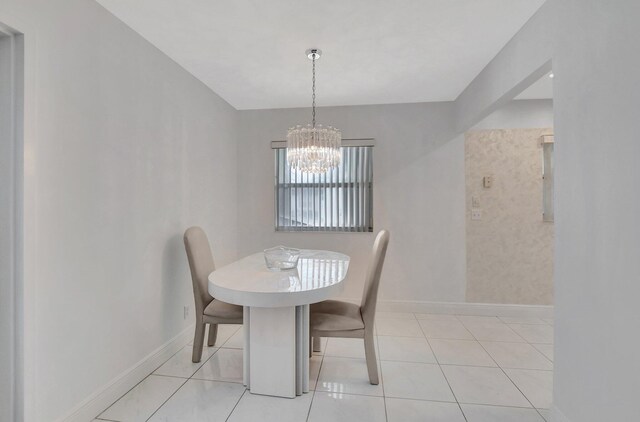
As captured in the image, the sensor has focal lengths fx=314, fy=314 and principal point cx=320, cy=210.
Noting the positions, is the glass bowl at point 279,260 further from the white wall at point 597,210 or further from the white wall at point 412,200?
the white wall at point 597,210

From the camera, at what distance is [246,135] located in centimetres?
392

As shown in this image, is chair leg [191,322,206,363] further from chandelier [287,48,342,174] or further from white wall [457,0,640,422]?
white wall [457,0,640,422]

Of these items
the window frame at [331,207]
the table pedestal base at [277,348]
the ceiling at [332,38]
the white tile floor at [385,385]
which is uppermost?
the ceiling at [332,38]

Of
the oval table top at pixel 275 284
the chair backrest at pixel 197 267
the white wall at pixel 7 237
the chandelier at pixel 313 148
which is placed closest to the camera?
the white wall at pixel 7 237

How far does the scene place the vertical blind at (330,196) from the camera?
3742 millimetres

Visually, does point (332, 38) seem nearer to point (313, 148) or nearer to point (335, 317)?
point (313, 148)

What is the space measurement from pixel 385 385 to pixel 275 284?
1073 millimetres

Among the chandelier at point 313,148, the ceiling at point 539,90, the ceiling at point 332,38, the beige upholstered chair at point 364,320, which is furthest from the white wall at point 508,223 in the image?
the beige upholstered chair at point 364,320

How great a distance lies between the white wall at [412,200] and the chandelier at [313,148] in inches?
45.6

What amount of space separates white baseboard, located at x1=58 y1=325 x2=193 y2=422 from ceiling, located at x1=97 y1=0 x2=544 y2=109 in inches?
90.0

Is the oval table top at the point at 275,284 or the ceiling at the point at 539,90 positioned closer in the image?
the oval table top at the point at 275,284

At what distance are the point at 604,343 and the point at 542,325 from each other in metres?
2.31

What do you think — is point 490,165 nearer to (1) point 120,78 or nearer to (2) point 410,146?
(2) point 410,146

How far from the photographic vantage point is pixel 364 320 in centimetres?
210
